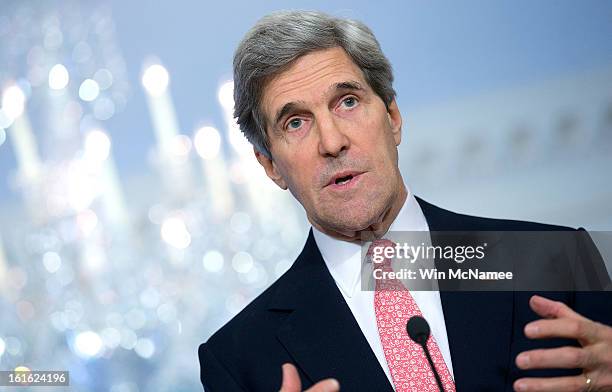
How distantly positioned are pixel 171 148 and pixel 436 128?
0.91m

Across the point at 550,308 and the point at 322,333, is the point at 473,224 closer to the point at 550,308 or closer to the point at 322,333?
the point at 322,333

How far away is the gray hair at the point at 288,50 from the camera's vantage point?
1.90m

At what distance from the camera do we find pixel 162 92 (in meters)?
2.92

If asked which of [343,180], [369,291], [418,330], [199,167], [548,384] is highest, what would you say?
[199,167]

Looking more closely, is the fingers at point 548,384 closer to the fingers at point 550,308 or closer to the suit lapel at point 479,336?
the fingers at point 550,308

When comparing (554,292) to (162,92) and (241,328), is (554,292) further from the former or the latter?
(162,92)

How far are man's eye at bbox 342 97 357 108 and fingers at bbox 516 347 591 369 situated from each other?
756mm

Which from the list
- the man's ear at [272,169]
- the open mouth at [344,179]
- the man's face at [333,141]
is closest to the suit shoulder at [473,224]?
the man's face at [333,141]

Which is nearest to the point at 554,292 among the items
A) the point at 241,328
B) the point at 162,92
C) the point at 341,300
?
the point at 341,300

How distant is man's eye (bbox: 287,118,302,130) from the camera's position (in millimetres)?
1903

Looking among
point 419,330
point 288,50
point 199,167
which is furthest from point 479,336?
point 199,167

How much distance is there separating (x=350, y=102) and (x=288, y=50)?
0.60 ft

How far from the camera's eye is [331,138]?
1799mm

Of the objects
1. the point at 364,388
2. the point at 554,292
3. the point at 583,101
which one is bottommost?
the point at 364,388
